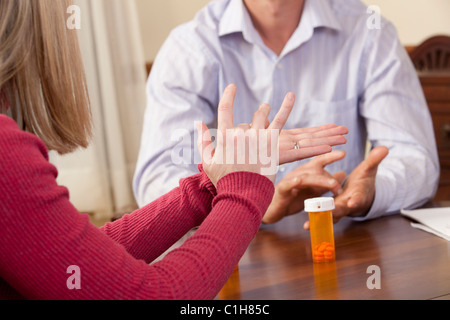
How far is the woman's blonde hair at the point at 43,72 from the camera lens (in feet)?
2.33

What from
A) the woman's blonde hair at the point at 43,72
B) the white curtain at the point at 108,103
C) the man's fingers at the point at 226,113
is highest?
the woman's blonde hair at the point at 43,72

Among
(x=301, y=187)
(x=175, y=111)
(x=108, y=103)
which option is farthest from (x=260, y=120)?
(x=108, y=103)

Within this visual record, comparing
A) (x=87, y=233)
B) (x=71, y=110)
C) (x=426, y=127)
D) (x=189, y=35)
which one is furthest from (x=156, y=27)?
(x=87, y=233)

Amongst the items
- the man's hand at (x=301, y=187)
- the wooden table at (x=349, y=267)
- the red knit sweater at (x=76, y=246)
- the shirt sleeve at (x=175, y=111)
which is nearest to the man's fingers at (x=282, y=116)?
the red knit sweater at (x=76, y=246)

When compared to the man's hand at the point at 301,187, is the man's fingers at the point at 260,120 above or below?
above

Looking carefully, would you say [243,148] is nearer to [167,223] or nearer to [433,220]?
[167,223]

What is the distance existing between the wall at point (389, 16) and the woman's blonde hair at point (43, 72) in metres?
2.84

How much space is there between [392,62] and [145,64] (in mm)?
2156

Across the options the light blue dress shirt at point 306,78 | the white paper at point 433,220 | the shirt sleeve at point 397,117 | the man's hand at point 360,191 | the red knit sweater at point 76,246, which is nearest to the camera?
the red knit sweater at point 76,246

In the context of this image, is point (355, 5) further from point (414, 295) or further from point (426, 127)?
point (414, 295)

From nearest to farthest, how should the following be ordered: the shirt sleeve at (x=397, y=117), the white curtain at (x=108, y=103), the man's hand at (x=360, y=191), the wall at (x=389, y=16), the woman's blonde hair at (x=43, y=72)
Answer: the woman's blonde hair at (x=43, y=72)
the man's hand at (x=360, y=191)
the shirt sleeve at (x=397, y=117)
the white curtain at (x=108, y=103)
the wall at (x=389, y=16)

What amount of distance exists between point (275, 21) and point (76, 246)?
1249 mm

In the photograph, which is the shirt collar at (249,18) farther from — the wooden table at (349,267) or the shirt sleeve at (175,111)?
the wooden table at (349,267)

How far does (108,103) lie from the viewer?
3.36 meters
